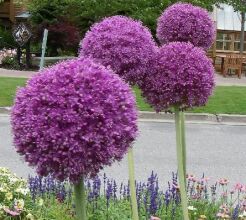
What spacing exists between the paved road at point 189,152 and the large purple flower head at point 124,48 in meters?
4.73

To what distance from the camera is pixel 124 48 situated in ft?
11.1

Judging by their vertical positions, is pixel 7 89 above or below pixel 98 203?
above

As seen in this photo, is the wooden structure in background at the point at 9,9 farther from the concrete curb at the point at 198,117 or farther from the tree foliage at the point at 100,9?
the concrete curb at the point at 198,117

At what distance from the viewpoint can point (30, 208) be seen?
513 centimetres

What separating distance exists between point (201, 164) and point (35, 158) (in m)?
7.35

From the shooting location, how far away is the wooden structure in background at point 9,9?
3953 centimetres

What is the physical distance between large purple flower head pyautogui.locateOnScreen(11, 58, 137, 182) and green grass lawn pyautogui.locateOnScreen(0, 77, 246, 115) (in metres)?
11.0

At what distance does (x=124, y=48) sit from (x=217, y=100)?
39.5 feet

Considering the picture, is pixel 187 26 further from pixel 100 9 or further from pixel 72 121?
pixel 100 9

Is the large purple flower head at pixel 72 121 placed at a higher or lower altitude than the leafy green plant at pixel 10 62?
higher

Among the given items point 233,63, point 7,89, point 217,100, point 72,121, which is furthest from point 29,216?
point 233,63

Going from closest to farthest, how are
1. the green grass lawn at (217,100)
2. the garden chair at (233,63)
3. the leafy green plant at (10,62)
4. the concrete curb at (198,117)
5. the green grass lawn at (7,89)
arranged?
the concrete curb at (198,117), the green grass lawn at (7,89), the green grass lawn at (217,100), the leafy green plant at (10,62), the garden chair at (233,63)

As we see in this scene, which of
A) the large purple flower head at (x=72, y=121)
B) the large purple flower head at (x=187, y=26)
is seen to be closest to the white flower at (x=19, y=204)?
the large purple flower head at (x=187, y=26)

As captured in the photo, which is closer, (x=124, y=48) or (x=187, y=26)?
(x=124, y=48)
